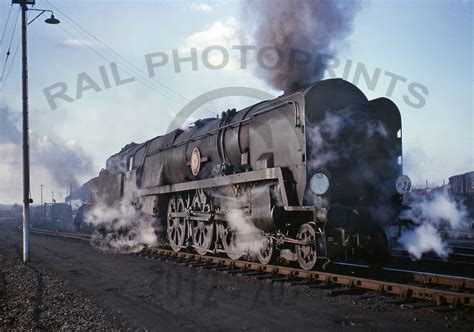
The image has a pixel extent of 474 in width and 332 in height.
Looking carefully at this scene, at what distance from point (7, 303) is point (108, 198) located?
11.5 metres

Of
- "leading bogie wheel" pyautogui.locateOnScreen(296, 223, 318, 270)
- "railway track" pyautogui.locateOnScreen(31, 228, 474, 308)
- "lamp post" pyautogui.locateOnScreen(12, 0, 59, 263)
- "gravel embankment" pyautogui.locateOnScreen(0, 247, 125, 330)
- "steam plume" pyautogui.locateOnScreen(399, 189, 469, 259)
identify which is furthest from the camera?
"lamp post" pyautogui.locateOnScreen(12, 0, 59, 263)

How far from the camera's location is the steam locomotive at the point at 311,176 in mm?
8516

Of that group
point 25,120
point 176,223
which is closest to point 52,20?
point 25,120

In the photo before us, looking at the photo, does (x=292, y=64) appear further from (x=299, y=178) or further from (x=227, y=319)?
(x=227, y=319)

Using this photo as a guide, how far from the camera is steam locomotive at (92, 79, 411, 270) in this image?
8516 millimetres

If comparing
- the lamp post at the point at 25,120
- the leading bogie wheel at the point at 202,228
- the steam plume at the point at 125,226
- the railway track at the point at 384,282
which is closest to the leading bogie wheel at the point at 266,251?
the railway track at the point at 384,282

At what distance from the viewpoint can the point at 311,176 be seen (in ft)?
28.1

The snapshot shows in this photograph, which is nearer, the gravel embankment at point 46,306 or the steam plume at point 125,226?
the gravel embankment at point 46,306

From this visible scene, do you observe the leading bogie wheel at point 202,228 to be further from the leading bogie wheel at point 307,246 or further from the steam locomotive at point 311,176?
the leading bogie wheel at point 307,246

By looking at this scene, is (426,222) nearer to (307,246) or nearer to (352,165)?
(352,165)

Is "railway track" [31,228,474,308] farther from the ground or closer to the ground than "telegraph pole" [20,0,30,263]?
closer to the ground

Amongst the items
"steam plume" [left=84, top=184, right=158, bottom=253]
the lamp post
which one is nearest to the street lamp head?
the lamp post

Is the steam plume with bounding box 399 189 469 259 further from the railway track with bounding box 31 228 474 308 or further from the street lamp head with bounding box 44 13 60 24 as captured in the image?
the street lamp head with bounding box 44 13 60 24

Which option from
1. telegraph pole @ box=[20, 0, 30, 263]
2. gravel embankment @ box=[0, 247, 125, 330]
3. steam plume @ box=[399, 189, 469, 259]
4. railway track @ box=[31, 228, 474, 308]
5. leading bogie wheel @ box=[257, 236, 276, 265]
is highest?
telegraph pole @ box=[20, 0, 30, 263]
